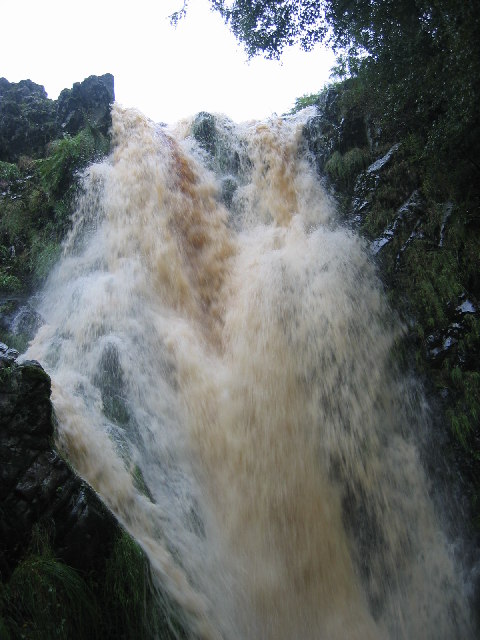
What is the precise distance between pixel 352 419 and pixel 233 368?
183 cm

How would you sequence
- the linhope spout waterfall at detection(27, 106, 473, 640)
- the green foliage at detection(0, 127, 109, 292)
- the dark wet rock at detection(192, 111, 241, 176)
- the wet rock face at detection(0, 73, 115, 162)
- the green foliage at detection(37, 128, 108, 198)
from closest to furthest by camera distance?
the linhope spout waterfall at detection(27, 106, 473, 640)
the green foliage at detection(0, 127, 109, 292)
the green foliage at detection(37, 128, 108, 198)
the dark wet rock at detection(192, 111, 241, 176)
the wet rock face at detection(0, 73, 115, 162)

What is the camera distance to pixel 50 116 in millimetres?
13008

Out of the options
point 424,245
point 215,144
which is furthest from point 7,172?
point 424,245

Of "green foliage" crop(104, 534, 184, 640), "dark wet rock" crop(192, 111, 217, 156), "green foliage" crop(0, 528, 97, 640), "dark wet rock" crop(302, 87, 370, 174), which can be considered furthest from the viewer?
"dark wet rock" crop(192, 111, 217, 156)

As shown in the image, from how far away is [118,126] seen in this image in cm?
1142

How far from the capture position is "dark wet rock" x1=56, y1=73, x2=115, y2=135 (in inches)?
479

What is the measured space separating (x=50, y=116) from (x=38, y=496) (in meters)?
12.3

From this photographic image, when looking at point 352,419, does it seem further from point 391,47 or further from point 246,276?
point 391,47

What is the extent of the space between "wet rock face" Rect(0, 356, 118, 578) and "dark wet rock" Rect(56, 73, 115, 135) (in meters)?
→ 9.89

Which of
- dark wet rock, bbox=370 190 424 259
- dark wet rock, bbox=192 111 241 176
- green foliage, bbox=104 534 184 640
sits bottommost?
green foliage, bbox=104 534 184 640

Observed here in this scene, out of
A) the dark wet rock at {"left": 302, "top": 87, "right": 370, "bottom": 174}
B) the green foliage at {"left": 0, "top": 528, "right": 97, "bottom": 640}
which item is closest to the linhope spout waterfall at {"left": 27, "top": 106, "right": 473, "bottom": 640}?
the green foliage at {"left": 0, "top": 528, "right": 97, "bottom": 640}

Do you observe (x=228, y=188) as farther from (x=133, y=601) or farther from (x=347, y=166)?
(x=133, y=601)

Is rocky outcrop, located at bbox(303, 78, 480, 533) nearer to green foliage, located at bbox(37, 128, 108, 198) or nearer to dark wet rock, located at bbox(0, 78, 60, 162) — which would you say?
green foliage, located at bbox(37, 128, 108, 198)

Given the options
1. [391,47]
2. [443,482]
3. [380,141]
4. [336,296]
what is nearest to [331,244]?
[336,296]
